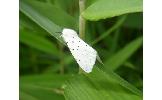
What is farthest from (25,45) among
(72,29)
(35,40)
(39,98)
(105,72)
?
(105,72)

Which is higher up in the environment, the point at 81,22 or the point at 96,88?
the point at 81,22

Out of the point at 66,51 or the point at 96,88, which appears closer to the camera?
the point at 96,88

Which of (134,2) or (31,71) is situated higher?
(134,2)

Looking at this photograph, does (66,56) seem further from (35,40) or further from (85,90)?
(85,90)

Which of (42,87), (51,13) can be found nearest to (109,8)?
(51,13)

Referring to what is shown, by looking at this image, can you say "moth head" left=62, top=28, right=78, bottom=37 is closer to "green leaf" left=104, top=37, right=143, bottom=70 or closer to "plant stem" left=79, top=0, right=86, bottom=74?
"plant stem" left=79, top=0, right=86, bottom=74

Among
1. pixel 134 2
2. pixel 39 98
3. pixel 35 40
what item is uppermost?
pixel 134 2

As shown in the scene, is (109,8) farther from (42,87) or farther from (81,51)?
(42,87)
